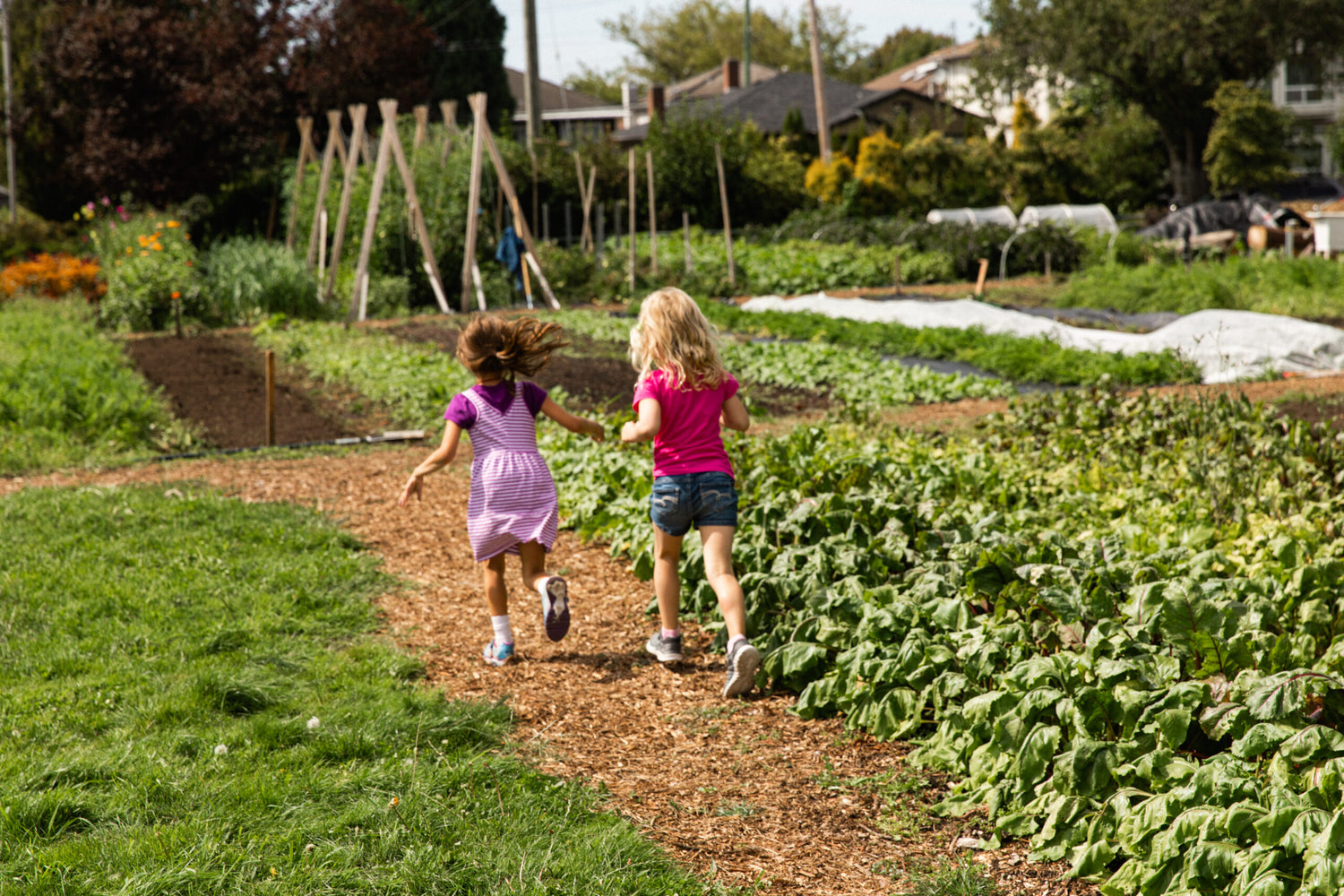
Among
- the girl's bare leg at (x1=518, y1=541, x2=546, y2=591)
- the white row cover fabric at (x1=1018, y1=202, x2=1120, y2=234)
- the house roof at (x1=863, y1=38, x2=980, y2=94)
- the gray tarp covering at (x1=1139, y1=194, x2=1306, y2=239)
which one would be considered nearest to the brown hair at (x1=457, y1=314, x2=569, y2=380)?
the girl's bare leg at (x1=518, y1=541, x2=546, y2=591)

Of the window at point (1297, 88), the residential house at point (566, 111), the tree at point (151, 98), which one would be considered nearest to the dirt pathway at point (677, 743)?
the tree at point (151, 98)

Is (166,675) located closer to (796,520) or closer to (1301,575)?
(796,520)

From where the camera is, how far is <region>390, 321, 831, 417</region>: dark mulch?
9773mm

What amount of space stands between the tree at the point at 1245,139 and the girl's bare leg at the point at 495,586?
31.3m

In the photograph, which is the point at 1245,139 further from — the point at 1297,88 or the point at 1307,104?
the point at 1307,104

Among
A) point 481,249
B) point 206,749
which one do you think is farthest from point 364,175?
point 206,749

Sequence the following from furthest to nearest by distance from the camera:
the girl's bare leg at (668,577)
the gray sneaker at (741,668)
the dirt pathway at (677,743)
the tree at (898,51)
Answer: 1. the tree at (898,51)
2. the girl's bare leg at (668,577)
3. the gray sneaker at (741,668)
4. the dirt pathway at (677,743)

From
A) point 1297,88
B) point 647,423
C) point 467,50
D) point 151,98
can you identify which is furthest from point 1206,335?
point 1297,88

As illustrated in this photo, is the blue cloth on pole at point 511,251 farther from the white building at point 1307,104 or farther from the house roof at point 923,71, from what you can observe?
the house roof at point 923,71

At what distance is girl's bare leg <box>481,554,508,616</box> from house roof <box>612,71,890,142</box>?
35.1 m

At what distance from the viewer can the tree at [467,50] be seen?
37.4 metres

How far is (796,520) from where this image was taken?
464 centimetres

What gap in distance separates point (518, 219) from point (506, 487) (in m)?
12.7

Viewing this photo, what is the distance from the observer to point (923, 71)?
60.3 metres
